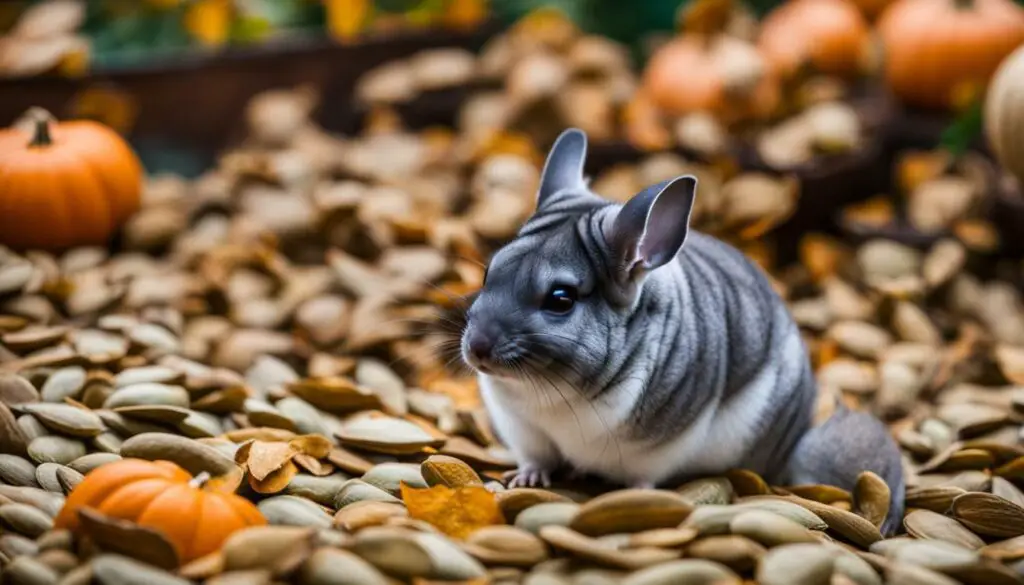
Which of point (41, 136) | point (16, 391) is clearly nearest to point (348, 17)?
point (41, 136)

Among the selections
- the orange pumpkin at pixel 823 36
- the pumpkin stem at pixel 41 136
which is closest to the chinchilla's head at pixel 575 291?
the pumpkin stem at pixel 41 136

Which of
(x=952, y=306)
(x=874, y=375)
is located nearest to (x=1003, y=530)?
(x=874, y=375)

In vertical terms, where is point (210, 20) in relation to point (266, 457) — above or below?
above

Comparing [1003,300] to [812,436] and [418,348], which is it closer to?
[812,436]

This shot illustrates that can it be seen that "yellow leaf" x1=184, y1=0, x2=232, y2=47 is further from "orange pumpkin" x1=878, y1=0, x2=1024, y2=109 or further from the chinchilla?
"orange pumpkin" x1=878, y1=0, x2=1024, y2=109

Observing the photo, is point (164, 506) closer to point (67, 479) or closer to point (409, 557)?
point (67, 479)

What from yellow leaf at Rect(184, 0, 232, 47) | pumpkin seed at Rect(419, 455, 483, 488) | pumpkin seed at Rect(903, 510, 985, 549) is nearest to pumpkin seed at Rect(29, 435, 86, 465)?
pumpkin seed at Rect(419, 455, 483, 488)

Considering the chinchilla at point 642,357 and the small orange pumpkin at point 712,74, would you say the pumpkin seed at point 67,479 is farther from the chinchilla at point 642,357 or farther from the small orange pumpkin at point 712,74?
the small orange pumpkin at point 712,74
